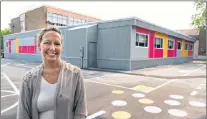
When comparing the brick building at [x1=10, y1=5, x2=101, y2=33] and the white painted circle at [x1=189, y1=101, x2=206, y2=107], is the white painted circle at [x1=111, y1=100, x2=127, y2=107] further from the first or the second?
the brick building at [x1=10, y1=5, x2=101, y2=33]

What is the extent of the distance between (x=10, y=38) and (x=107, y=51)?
21.1 m

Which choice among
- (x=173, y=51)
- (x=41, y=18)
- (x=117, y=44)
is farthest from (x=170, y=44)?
(x=41, y=18)

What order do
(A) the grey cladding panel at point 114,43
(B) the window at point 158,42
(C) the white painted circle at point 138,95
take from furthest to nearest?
(B) the window at point 158,42, (A) the grey cladding panel at point 114,43, (C) the white painted circle at point 138,95

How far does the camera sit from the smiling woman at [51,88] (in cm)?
173

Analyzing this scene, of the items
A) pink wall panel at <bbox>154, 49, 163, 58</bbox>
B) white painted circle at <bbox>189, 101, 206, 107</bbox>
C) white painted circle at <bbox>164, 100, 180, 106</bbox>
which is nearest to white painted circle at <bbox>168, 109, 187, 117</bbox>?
white painted circle at <bbox>164, 100, 180, 106</bbox>

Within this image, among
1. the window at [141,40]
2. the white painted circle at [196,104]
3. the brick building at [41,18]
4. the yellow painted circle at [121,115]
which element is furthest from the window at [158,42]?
the brick building at [41,18]

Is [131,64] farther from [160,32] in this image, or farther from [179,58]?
[179,58]

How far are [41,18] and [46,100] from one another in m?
37.1

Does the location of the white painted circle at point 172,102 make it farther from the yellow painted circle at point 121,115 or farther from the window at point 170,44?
the window at point 170,44

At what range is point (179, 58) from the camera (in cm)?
2314

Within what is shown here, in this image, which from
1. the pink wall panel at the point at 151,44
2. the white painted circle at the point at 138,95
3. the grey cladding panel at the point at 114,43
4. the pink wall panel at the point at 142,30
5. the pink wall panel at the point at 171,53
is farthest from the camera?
the pink wall panel at the point at 171,53

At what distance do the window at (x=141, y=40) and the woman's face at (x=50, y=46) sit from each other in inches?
493

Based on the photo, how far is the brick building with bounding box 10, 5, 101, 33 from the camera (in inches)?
1396

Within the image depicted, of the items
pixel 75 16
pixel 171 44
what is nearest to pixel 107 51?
pixel 171 44
